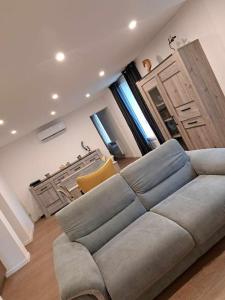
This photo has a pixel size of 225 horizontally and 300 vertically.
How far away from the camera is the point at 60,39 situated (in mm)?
2762

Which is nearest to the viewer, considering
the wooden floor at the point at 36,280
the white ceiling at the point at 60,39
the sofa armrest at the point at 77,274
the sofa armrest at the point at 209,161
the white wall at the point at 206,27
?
the sofa armrest at the point at 77,274

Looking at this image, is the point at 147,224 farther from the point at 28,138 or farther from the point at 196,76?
the point at 28,138

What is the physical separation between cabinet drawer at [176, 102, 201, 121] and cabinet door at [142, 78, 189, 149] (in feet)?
0.74

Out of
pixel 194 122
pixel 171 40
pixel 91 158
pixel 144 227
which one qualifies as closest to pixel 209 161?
pixel 144 227

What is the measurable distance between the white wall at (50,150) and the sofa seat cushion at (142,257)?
6.02 metres

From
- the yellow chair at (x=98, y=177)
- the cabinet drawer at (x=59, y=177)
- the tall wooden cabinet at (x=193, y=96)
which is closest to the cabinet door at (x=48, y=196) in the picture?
the cabinet drawer at (x=59, y=177)

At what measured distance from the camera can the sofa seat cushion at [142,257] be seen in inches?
69.8

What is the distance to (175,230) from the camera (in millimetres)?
1966

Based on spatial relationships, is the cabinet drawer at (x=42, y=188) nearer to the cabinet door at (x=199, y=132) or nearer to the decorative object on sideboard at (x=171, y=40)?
the cabinet door at (x=199, y=132)

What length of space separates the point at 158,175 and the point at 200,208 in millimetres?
651

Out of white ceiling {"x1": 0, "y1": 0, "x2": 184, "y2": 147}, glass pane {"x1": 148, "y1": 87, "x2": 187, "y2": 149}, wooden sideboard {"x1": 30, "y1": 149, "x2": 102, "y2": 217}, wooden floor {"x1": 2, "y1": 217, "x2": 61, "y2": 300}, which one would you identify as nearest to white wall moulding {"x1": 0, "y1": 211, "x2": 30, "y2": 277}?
wooden floor {"x1": 2, "y1": 217, "x2": 61, "y2": 300}

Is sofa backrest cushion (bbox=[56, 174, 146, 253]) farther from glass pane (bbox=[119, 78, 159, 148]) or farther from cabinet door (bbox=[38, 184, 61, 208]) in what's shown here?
cabinet door (bbox=[38, 184, 61, 208])

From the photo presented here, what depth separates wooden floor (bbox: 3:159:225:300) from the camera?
1885 mm

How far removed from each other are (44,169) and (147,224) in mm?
A: 6367
